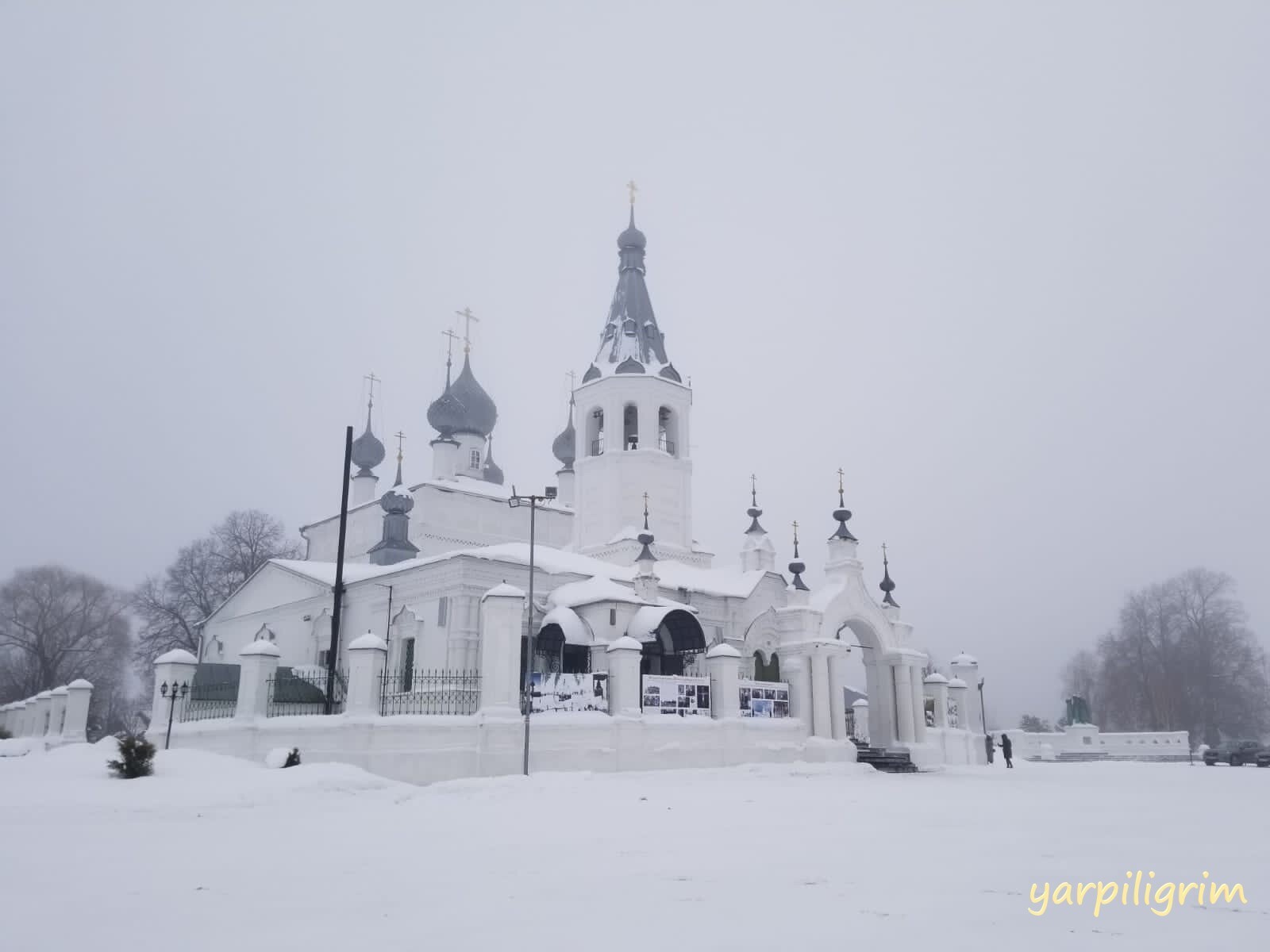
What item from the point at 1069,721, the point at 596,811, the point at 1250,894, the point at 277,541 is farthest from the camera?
the point at 277,541

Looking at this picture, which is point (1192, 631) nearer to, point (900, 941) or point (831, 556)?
point (831, 556)

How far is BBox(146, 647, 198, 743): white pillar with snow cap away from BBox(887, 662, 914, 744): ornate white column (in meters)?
18.0

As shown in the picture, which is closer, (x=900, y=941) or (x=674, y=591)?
(x=900, y=941)

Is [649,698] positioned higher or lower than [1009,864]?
higher

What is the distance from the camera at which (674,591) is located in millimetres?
25672

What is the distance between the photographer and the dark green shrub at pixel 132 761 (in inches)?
554

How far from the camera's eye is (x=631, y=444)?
2927 centimetres

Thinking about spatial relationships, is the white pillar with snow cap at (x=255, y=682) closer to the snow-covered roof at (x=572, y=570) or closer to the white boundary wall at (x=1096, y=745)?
the snow-covered roof at (x=572, y=570)

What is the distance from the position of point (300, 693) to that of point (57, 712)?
1108 centimetres

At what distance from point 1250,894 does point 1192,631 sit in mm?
45879

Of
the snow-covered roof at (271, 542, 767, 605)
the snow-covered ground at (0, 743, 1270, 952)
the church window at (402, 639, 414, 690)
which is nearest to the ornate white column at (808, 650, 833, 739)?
the snow-covered roof at (271, 542, 767, 605)

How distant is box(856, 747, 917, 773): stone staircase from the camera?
2325 cm

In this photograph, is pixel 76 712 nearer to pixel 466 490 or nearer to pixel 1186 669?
pixel 466 490

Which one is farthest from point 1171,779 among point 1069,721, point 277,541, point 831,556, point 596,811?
point 277,541
